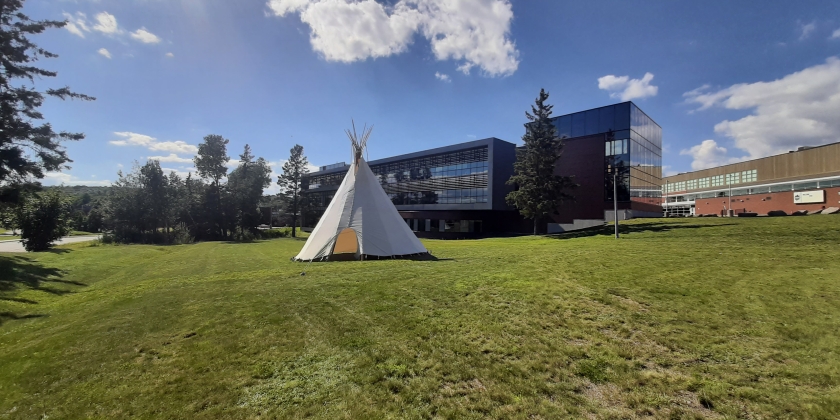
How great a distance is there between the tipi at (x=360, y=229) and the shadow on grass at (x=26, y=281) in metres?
8.64

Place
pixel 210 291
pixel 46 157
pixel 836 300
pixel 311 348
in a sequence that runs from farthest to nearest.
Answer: pixel 46 157, pixel 210 291, pixel 836 300, pixel 311 348

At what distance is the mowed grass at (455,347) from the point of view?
12.8 ft

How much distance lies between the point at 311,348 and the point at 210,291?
631 cm

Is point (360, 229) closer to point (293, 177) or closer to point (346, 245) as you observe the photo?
point (346, 245)

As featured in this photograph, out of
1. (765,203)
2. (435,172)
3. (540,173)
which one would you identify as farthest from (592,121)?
(765,203)

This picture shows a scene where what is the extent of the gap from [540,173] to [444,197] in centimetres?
1629

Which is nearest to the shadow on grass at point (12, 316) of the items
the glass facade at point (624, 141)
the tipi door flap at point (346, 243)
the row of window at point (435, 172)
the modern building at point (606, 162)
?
the tipi door flap at point (346, 243)

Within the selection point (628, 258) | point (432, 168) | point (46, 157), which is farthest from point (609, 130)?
point (46, 157)

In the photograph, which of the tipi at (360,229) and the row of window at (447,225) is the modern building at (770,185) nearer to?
the row of window at (447,225)

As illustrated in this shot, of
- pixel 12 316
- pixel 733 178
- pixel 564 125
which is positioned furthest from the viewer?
pixel 733 178

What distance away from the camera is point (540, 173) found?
1191 inches

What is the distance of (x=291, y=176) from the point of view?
54.6 meters

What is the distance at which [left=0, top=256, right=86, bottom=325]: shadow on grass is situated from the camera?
32.9 ft

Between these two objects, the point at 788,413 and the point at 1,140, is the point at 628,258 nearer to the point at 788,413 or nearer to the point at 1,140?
the point at 788,413
